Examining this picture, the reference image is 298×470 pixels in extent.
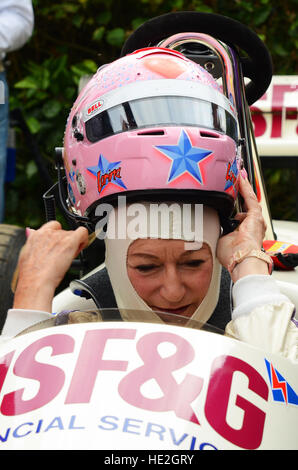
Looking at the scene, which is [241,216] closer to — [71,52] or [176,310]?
[176,310]

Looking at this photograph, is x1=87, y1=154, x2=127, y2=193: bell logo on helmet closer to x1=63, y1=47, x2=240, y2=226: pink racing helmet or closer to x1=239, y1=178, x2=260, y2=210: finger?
x1=63, y1=47, x2=240, y2=226: pink racing helmet

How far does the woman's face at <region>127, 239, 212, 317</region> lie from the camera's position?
1663 mm

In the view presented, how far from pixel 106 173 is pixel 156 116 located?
0.18 meters

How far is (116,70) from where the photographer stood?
1.93 m

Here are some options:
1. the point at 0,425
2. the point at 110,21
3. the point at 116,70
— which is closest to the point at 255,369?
the point at 0,425

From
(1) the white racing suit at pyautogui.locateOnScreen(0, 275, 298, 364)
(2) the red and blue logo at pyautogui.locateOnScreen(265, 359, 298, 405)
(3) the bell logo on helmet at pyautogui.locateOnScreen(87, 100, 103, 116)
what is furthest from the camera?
(3) the bell logo on helmet at pyautogui.locateOnScreen(87, 100, 103, 116)

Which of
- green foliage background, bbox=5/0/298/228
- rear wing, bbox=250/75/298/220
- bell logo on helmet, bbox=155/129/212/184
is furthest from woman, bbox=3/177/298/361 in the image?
green foliage background, bbox=5/0/298/228

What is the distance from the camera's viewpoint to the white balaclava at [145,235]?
1680mm

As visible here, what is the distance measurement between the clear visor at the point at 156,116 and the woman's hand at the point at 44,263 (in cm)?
27

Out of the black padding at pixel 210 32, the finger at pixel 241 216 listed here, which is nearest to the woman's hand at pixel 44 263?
the finger at pixel 241 216

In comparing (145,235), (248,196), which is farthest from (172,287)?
(248,196)

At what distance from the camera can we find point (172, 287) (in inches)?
64.6

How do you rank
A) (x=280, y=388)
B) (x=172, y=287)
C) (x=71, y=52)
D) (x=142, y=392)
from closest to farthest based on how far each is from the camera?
1. (x=142, y=392)
2. (x=280, y=388)
3. (x=172, y=287)
4. (x=71, y=52)

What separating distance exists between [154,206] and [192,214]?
0.09 meters
